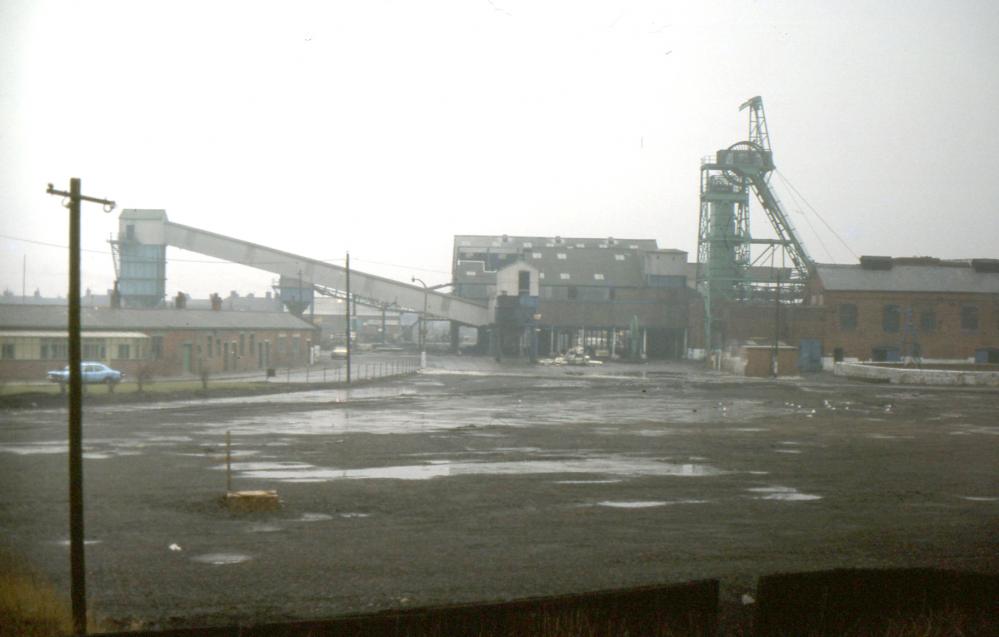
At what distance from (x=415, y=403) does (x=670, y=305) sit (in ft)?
175

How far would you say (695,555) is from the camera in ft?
40.2

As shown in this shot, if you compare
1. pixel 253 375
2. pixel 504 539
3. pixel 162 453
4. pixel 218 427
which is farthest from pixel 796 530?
pixel 253 375

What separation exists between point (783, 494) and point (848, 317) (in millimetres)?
50214

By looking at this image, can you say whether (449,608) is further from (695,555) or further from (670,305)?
(670,305)

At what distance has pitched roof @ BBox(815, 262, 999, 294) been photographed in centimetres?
6109

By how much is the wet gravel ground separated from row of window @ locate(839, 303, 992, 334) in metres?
29.9

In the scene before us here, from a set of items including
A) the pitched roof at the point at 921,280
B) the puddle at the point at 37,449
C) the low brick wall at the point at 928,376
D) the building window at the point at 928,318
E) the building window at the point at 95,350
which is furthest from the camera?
the pitched roof at the point at 921,280

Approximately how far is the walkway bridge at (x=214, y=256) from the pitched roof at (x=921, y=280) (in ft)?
107

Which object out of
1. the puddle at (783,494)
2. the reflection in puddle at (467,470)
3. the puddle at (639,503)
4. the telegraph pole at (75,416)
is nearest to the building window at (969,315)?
the reflection in puddle at (467,470)

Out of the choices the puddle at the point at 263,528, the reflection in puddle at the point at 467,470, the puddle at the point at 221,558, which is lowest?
the puddle at the point at 221,558

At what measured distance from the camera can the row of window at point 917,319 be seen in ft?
198

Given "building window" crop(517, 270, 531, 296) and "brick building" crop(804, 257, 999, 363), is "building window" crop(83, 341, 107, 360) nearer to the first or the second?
"building window" crop(517, 270, 531, 296)

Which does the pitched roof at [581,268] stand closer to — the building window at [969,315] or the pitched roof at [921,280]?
the pitched roof at [921,280]

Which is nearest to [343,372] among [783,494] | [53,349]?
[53,349]
